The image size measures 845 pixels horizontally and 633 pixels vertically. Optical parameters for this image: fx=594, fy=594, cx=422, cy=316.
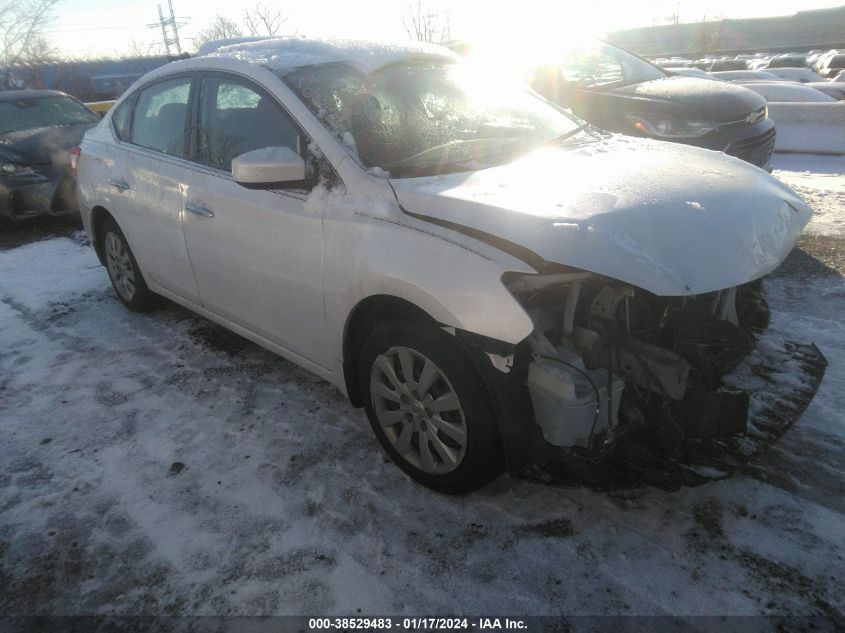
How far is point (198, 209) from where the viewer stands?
10.5 feet

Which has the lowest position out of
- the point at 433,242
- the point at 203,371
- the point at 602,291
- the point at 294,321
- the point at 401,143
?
the point at 203,371

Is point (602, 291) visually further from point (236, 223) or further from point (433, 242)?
point (236, 223)

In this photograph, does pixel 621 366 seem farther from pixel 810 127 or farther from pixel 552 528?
pixel 810 127

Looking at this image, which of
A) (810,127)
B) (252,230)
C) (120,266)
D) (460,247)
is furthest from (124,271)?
(810,127)

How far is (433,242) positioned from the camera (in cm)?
219

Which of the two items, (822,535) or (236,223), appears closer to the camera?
(822,535)

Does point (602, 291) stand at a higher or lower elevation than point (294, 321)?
higher

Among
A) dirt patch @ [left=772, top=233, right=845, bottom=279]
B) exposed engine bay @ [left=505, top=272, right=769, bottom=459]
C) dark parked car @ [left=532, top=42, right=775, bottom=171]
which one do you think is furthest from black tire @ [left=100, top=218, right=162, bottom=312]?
dirt patch @ [left=772, top=233, right=845, bottom=279]

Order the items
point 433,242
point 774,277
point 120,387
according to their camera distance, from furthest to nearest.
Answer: point 774,277
point 120,387
point 433,242

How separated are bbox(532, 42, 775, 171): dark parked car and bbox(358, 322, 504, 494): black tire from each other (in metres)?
4.33

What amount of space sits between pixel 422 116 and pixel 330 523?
193cm

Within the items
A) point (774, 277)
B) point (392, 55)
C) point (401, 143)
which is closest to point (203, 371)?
point (401, 143)

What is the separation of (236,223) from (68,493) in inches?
57.4

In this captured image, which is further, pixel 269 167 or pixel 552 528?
pixel 269 167
